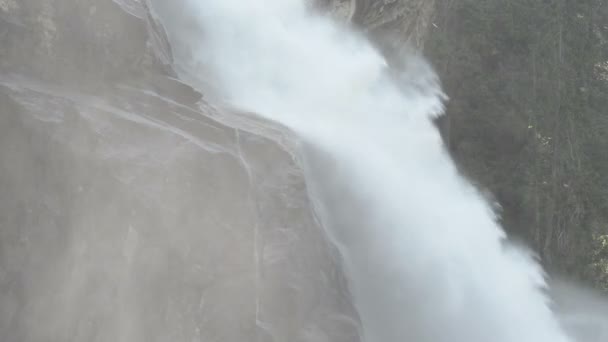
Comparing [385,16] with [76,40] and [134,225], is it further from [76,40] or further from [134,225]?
[134,225]

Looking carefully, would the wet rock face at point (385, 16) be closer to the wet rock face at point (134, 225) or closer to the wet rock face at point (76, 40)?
the wet rock face at point (76, 40)

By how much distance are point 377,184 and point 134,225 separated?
4.80 metres

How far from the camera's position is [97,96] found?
8492 millimetres

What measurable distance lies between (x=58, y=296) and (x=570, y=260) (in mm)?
18311

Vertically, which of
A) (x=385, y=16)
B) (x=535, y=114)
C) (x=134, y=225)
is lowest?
(x=134, y=225)

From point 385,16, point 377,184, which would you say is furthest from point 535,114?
point 377,184

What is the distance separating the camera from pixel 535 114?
80.1ft

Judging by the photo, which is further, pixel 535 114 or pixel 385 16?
pixel 535 114

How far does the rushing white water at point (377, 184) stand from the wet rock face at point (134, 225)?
152cm

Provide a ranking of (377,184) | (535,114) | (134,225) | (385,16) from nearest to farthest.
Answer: (134,225)
(377,184)
(385,16)
(535,114)

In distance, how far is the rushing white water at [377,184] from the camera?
406 inches

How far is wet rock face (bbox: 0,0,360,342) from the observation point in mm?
7191

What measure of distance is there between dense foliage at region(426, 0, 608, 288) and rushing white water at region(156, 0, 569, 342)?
19.5 ft

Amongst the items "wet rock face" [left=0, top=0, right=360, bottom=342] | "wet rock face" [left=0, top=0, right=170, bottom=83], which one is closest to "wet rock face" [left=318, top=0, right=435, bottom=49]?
"wet rock face" [left=0, top=0, right=170, bottom=83]
